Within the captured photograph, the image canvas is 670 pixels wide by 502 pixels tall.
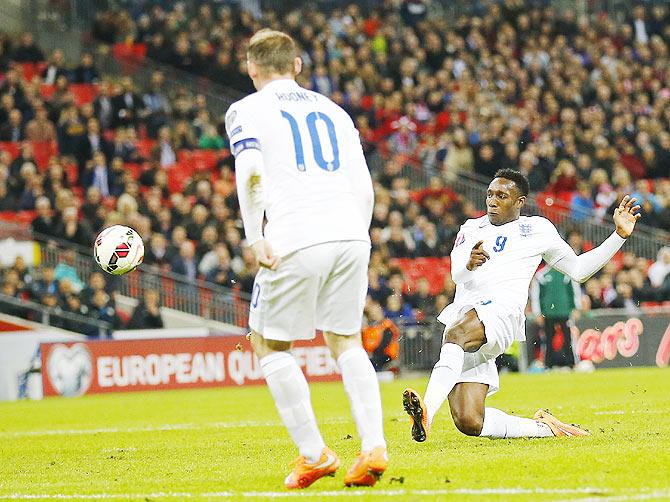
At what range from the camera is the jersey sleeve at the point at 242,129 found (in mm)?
7262

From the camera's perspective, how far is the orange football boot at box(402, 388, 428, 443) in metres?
9.02

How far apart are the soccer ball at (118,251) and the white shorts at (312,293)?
571cm

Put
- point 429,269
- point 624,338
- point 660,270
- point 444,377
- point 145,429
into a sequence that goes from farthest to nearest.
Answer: point 429,269
point 660,270
point 624,338
point 145,429
point 444,377

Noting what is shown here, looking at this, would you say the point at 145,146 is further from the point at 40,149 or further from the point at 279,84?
the point at 279,84

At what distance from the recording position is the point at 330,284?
745 cm

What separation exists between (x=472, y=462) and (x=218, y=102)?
22.2 metres

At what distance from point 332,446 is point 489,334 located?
5.69 ft

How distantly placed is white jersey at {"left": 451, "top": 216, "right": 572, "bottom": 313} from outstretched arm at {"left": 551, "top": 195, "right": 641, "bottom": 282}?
0.08 m

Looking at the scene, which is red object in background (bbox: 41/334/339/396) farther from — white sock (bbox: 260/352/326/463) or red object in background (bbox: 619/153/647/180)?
white sock (bbox: 260/352/326/463)

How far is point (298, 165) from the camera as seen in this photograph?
7410 millimetres

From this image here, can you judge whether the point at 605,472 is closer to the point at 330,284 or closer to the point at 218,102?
the point at 330,284

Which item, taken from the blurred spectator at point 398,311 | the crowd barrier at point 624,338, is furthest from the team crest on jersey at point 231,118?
the crowd barrier at point 624,338

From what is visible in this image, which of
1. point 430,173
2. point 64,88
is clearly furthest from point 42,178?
point 430,173

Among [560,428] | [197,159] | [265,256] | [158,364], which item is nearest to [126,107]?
[197,159]
